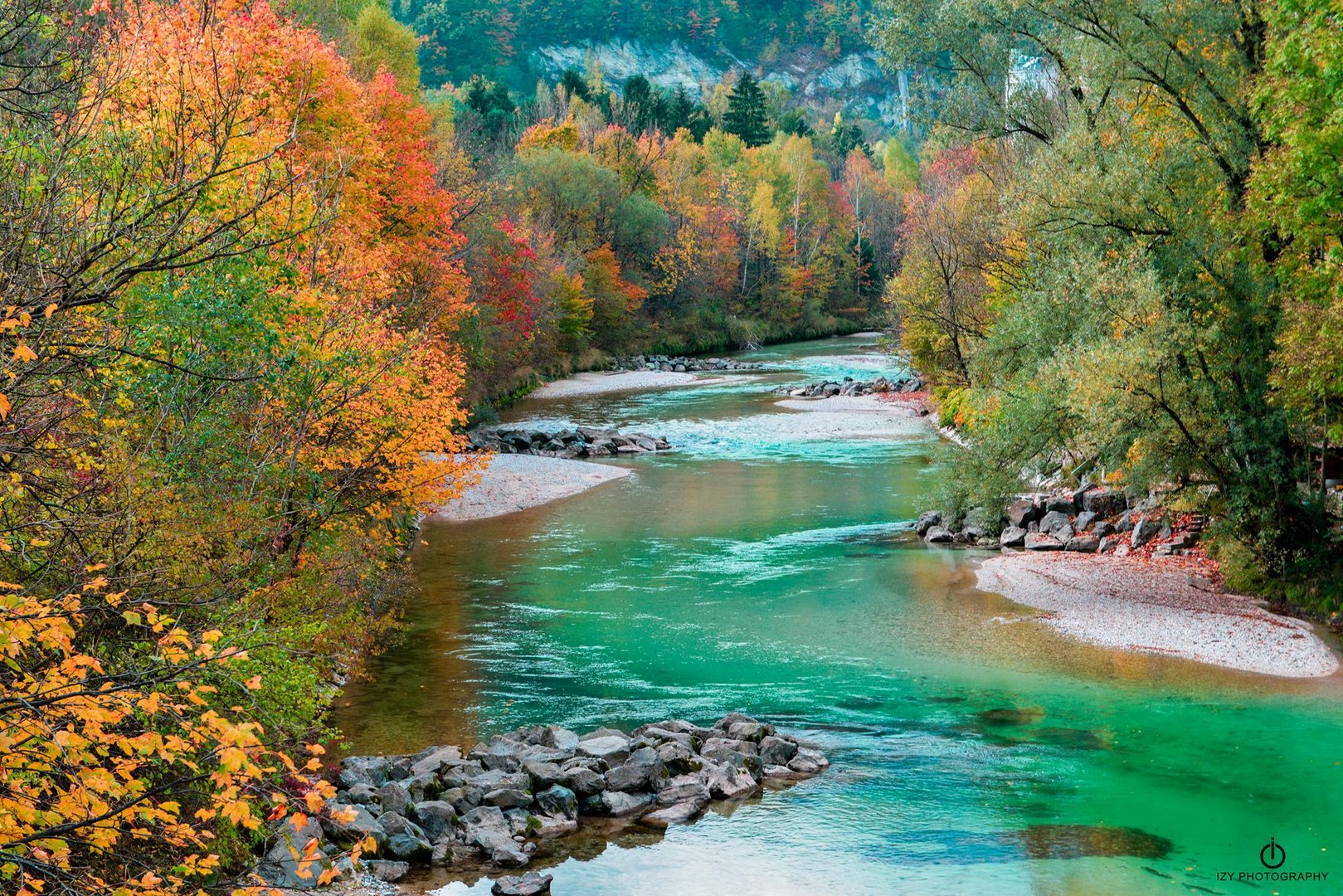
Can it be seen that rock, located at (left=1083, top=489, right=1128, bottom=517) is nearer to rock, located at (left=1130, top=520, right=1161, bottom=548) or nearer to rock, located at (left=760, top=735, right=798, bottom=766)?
rock, located at (left=1130, top=520, right=1161, bottom=548)

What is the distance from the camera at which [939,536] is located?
31359mm

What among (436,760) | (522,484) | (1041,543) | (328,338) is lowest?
(436,760)

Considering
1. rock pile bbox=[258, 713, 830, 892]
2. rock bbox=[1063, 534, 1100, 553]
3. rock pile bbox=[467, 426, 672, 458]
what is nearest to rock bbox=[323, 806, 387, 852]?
rock pile bbox=[258, 713, 830, 892]

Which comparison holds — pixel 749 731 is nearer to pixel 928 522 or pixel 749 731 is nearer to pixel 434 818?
pixel 434 818

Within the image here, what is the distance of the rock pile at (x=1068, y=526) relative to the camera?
2923 cm

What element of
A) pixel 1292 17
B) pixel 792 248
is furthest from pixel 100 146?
pixel 792 248

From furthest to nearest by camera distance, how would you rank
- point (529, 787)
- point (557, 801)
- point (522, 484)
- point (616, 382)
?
point (616, 382) → point (522, 484) → point (529, 787) → point (557, 801)

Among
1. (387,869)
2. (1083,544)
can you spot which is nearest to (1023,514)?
(1083,544)

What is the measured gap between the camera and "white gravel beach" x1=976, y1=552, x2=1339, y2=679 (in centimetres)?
2128

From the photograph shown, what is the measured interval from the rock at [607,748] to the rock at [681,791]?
2.46 ft

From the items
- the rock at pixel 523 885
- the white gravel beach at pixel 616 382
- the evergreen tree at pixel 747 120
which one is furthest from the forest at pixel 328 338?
the evergreen tree at pixel 747 120

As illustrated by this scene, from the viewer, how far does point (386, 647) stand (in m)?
22.1

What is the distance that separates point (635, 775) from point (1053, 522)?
1881cm

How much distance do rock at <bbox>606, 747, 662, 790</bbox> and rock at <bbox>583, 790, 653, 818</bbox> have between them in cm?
12
